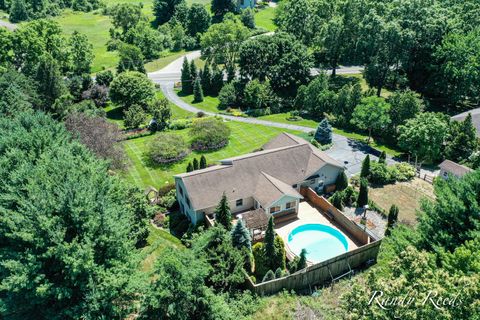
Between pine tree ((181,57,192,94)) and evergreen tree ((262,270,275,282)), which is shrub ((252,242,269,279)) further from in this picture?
pine tree ((181,57,192,94))

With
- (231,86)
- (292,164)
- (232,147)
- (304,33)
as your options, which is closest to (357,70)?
(304,33)

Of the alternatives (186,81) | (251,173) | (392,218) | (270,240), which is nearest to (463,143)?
(392,218)

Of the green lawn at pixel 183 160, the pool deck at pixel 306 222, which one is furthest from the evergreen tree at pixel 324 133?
the pool deck at pixel 306 222

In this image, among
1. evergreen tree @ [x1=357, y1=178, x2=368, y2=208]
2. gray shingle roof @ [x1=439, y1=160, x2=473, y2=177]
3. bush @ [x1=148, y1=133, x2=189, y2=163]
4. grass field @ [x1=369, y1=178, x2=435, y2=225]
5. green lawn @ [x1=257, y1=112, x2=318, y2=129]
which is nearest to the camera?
evergreen tree @ [x1=357, y1=178, x2=368, y2=208]

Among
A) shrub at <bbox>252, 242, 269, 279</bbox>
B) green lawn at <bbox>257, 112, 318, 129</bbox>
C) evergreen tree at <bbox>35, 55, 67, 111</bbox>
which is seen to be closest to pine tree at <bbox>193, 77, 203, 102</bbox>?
green lawn at <bbox>257, 112, 318, 129</bbox>

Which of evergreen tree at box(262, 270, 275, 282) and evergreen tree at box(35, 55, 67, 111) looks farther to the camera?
evergreen tree at box(35, 55, 67, 111)

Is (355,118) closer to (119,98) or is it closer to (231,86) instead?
A: (231,86)

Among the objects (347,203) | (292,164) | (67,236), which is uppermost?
(67,236)
